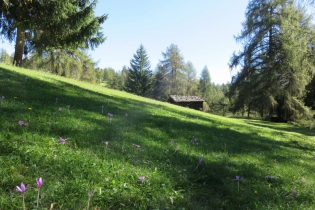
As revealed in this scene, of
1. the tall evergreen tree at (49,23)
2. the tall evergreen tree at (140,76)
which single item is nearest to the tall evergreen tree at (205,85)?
the tall evergreen tree at (140,76)

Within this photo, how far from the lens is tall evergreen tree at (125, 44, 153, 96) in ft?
220

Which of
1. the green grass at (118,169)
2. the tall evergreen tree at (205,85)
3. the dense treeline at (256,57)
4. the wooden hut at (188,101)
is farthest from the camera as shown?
the tall evergreen tree at (205,85)

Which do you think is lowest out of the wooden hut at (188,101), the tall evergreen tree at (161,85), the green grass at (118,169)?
the green grass at (118,169)

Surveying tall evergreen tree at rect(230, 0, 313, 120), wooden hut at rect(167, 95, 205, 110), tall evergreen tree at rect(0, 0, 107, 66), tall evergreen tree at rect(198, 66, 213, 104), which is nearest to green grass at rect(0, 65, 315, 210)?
tall evergreen tree at rect(0, 0, 107, 66)

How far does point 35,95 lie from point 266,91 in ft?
108

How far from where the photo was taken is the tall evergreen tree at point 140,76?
220 feet

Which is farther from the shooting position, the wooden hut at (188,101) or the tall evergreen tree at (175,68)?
the tall evergreen tree at (175,68)

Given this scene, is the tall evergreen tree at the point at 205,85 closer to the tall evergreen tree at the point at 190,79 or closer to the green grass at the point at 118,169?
the tall evergreen tree at the point at 190,79

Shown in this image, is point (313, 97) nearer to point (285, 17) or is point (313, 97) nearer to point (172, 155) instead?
point (285, 17)

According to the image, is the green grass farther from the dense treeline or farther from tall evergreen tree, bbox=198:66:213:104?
tall evergreen tree, bbox=198:66:213:104

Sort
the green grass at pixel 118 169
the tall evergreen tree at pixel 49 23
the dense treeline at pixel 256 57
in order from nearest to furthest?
1. the green grass at pixel 118 169
2. the tall evergreen tree at pixel 49 23
3. the dense treeline at pixel 256 57

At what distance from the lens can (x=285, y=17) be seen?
3088cm

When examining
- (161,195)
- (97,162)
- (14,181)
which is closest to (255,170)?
(161,195)

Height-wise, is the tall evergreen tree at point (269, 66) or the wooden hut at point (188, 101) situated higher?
the tall evergreen tree at point (269, 66)
